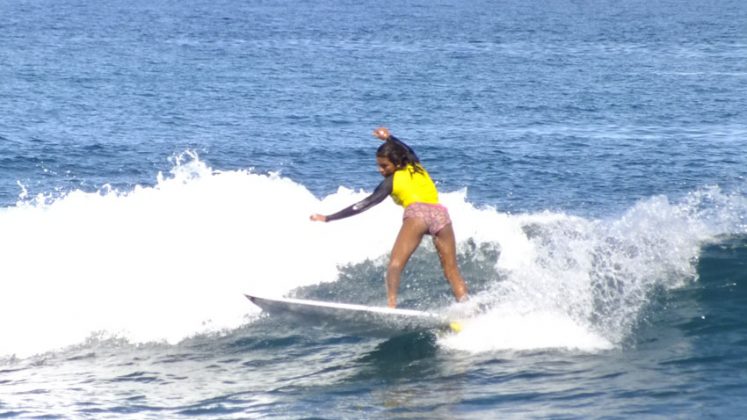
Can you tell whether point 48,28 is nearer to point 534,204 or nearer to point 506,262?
point 534,204

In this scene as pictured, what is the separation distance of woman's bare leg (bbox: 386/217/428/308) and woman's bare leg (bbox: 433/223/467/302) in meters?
0.18

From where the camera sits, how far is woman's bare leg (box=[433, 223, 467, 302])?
10984mm

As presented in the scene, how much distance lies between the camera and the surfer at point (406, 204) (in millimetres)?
10703

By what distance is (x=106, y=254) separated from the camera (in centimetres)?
1490

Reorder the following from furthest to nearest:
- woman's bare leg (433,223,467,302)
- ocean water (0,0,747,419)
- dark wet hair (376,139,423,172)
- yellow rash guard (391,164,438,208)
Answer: woman's bare leg (433,223,467,302)
yellow rash guard (391,164,438,208)
dark wet hair (376,139,423,172)
ocean water (0,0,747,419)

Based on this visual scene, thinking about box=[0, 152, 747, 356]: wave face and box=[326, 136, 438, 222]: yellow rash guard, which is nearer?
box=[326, 136, 438, 222]: yellow rash guard

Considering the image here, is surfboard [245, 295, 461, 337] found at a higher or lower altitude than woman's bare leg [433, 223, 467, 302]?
lower

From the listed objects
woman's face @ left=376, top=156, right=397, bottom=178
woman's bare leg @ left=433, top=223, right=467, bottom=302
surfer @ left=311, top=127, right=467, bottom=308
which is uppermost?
woman's face @ left=376, top=156, right=397, bottom=178

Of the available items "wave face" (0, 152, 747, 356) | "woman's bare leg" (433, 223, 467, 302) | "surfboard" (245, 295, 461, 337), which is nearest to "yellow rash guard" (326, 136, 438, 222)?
"woman's bare leg" (433, 223, 467, 302)

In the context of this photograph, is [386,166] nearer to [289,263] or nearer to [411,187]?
[411,187]

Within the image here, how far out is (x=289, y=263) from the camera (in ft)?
49.2

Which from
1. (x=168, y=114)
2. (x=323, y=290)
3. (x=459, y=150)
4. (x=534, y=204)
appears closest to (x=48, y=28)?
(x=168, y=114)

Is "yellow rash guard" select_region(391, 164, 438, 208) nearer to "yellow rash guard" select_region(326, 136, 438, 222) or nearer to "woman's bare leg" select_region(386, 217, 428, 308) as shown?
"yellow rash guard" select_region(326, 136, 438, 222)

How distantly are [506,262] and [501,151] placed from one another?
34.5 ft
